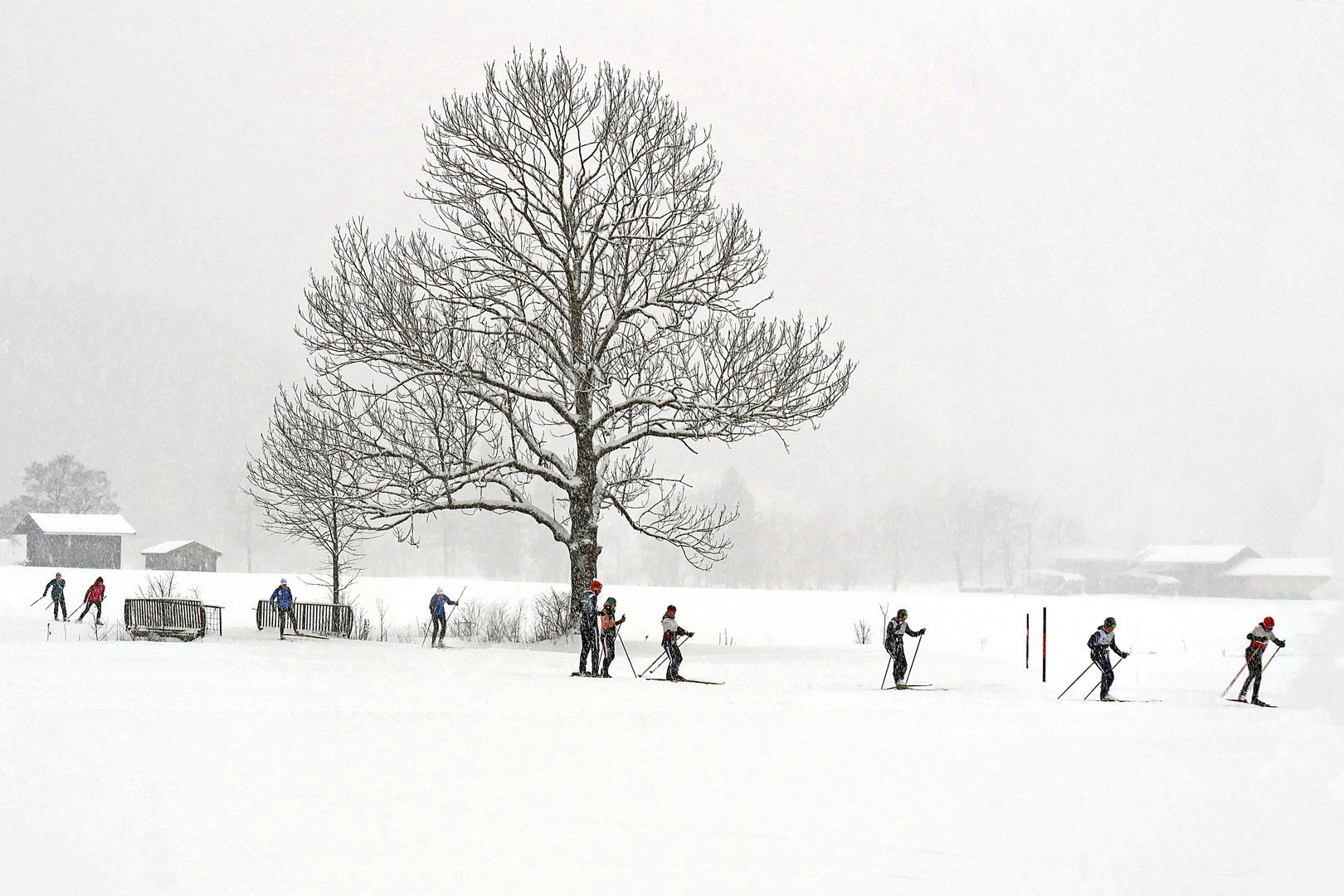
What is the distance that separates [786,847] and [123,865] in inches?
171

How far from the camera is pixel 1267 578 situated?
77.1 metres

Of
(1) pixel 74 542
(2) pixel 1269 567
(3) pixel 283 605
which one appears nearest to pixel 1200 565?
(2) pixel 1269 567

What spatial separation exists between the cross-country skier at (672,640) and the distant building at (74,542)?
5544 centimetres

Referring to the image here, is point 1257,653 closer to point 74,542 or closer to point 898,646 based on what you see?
point 898,646

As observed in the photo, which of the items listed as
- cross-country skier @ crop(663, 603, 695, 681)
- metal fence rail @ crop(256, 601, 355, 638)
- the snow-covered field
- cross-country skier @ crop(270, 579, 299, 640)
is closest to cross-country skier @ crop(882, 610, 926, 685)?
the snow-covered field

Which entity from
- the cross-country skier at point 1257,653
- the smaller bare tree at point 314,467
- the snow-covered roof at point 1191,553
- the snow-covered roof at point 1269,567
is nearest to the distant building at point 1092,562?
the snow-covered roof at point 1191,553

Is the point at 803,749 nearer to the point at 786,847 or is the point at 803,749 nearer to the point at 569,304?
the point at 786,847

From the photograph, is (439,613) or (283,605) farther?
(283,605)

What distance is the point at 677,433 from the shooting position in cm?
2614

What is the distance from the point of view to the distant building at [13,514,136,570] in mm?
64812

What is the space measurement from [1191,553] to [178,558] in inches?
2867

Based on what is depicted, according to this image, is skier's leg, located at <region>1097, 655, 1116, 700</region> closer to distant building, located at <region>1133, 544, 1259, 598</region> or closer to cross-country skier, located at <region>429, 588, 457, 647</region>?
cross-country skier, located at <region>429, 588, 457, 647</region>

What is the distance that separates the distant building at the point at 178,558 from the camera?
7300cm

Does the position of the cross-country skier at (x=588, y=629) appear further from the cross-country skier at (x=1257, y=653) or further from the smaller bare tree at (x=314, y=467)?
the cross-country skier at (x=1257, y=653)
